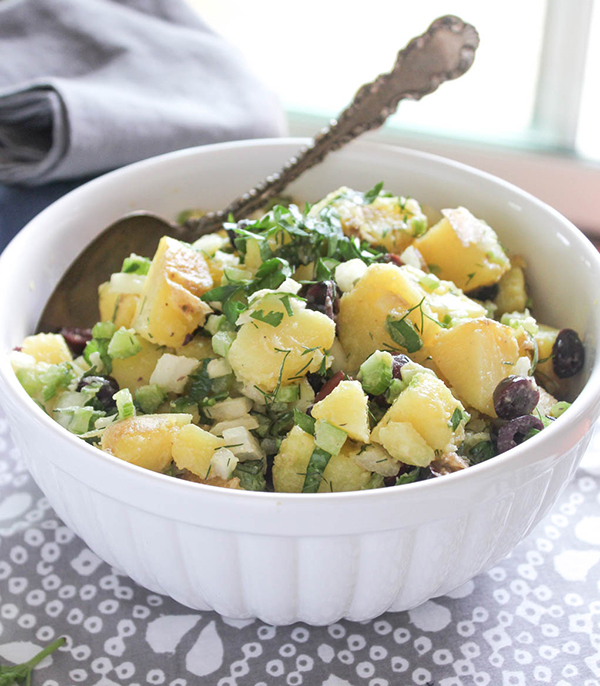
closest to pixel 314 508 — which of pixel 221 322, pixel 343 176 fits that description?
pixel 221 322

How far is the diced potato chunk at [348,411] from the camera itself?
46.5 inches

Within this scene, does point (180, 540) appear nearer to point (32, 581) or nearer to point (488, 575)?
point (32, 581)

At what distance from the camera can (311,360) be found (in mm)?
1300

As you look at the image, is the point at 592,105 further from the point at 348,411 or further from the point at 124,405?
the point at 124,405

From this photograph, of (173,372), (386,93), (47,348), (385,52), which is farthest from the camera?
(385,52)

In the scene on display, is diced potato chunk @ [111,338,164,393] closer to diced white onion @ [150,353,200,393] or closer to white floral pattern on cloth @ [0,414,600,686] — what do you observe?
diced white onion @ [150,353,200,393]

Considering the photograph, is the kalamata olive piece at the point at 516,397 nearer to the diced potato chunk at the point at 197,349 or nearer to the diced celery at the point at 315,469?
the diced celery at the point at 315,469

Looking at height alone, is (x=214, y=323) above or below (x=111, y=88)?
below

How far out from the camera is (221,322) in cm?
142

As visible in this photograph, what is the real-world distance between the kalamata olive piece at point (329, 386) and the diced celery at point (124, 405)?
0.30 meters

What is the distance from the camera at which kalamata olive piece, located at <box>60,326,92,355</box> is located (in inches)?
62.8

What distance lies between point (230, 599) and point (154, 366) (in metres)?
0.47

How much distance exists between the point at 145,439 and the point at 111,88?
1516mm

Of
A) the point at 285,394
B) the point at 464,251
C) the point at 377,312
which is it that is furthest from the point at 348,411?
the point at 464,251
